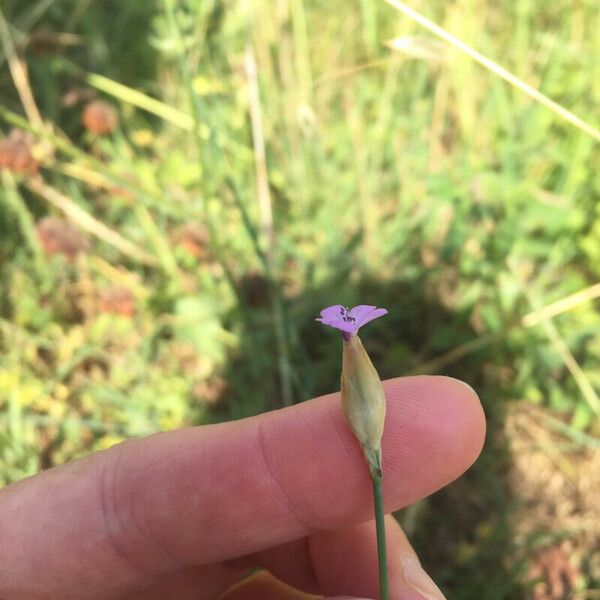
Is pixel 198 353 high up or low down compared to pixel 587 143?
down

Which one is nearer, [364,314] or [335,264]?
[364,314]

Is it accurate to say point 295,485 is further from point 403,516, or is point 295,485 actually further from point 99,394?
point 99,394

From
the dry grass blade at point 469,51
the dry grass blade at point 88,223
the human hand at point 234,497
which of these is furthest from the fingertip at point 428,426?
the dry grass blade at point 88,223

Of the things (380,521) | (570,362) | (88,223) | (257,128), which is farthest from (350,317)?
(88,223)

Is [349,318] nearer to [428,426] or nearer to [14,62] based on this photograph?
[428,426]

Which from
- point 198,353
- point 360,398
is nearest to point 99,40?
point 198,353

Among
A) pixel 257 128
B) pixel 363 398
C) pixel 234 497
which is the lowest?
pixel 234 497

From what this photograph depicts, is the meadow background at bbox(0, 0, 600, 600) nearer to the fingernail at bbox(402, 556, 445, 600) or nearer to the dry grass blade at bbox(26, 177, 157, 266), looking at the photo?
the dry grass blade at bbox(26, 177, 157, 266)

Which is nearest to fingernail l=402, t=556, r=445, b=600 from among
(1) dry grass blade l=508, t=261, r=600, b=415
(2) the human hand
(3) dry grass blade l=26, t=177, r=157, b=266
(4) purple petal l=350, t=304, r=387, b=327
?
(2) the human hand
